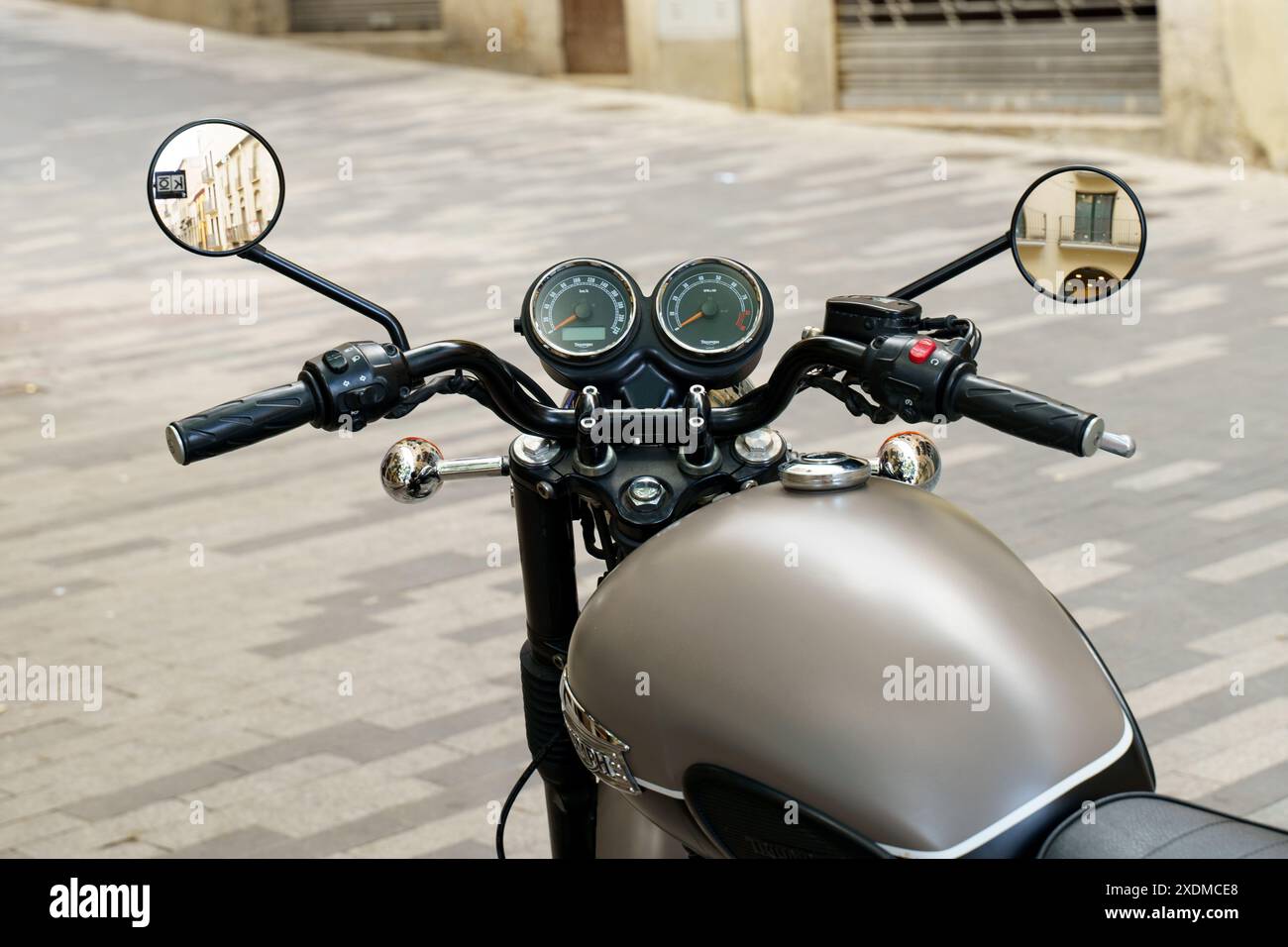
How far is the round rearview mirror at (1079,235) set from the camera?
6.74ft

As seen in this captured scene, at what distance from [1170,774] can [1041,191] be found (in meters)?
2.16

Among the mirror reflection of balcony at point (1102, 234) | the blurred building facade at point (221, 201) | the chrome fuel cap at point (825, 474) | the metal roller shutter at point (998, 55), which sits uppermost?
the metal roller shutter at point (998, 55)

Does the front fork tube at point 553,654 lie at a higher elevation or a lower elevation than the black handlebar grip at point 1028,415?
lower

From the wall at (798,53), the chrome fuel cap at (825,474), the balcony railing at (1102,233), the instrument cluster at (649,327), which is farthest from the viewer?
the wall at (798,53)

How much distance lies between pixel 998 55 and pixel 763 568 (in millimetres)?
12888

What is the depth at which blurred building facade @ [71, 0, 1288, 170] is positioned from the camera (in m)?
11.8

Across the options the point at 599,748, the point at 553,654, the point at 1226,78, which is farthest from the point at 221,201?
the point at 1226,78

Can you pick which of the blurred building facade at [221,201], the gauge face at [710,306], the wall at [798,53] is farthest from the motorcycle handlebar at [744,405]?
the wall at [798,53]

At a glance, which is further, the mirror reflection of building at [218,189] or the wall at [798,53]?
the wall at [798,53]

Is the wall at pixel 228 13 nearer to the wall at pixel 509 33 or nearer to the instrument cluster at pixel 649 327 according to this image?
the wall at pixel 509 33

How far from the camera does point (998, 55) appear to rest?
13812mm

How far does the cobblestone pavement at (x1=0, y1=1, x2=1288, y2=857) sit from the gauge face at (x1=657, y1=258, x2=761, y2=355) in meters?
1.87

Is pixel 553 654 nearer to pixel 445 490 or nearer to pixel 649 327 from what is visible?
pixel 649 327
